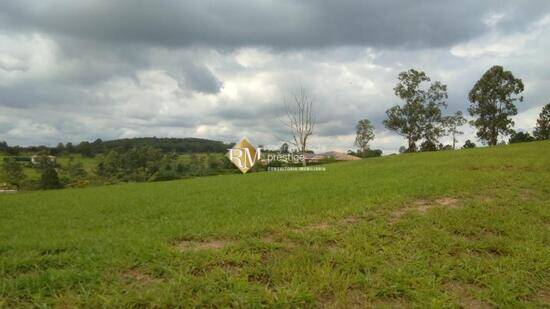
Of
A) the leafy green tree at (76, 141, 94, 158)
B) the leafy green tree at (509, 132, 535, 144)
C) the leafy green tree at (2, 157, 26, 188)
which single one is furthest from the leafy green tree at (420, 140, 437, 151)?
the leafy green tree at (76, 141, 94, 158)

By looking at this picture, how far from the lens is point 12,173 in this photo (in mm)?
37844

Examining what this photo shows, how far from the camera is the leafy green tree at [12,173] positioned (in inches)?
1469

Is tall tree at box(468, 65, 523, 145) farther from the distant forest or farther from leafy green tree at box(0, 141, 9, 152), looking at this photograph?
leafy green tree at box(0, 141, 9, 152)

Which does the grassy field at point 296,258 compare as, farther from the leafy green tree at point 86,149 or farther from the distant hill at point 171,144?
the leafy green tree at point 86,149

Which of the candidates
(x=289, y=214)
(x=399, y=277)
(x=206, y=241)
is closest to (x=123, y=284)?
(x=206, y=241)

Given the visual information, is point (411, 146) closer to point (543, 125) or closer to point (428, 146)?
point (428, 146)

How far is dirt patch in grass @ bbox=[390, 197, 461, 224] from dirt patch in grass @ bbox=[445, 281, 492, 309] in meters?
2.18

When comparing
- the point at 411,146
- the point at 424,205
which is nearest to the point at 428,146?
the point at 411,146

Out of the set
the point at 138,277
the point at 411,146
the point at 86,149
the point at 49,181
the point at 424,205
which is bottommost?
the point at 49,181

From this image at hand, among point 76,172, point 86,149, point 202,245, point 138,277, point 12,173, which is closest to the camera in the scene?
point 138,277

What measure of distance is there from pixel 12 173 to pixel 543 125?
230 ft

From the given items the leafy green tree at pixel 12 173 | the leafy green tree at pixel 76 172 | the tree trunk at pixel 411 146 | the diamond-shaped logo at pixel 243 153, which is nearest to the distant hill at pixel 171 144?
the leafy green tree at pixel 76 172

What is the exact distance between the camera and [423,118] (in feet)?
139

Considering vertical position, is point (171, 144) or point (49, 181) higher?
point (171, 144)
